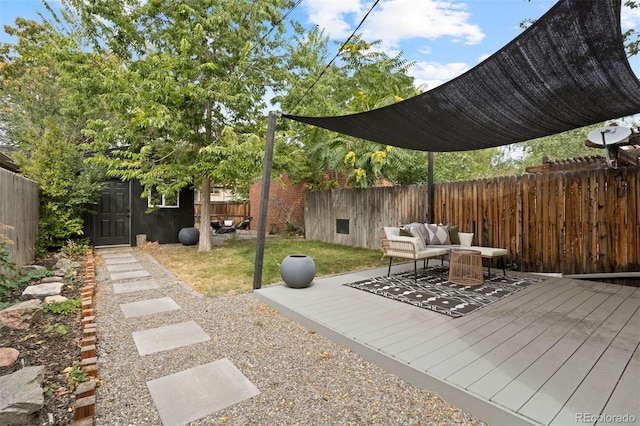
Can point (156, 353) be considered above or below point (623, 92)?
below

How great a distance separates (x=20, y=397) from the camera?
1815 millimetres

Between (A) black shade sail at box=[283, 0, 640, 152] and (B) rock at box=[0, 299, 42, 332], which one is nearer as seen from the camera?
(A) black shade sail at box=[283, 0, 640, 152]

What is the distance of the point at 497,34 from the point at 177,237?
1048 centimetres

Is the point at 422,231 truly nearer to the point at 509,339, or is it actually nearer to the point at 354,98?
the point at 509,339

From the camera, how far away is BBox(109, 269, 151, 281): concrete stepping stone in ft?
18.1

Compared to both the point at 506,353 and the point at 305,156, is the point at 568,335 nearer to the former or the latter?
the point at 506,353

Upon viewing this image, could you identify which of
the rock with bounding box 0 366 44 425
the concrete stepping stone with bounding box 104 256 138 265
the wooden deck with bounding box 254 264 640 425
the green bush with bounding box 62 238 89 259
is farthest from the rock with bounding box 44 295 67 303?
the green bush with bounding box 62 238 89 259

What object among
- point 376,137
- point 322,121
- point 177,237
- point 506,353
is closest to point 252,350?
point 506,353

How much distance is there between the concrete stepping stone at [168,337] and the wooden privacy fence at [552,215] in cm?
556

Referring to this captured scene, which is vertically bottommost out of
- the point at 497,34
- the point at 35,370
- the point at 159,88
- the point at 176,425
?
the point at 176,425

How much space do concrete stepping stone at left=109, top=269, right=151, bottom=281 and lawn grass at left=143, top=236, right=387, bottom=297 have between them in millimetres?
524

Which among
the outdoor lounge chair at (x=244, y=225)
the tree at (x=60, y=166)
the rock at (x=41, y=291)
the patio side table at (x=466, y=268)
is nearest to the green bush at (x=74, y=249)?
the tree at (x=60, y=166)

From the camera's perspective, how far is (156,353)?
275cm

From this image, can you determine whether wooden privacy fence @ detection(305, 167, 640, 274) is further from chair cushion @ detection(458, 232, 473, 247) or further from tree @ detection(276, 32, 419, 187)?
tree @ detection(276, 32, 419, 187)
